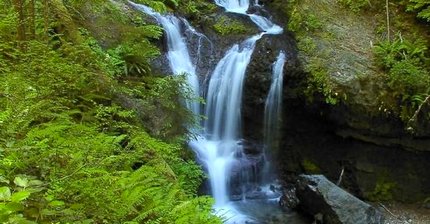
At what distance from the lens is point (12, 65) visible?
4090mm

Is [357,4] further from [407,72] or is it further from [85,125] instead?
[85,125]

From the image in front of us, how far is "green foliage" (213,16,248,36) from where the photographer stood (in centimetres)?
973

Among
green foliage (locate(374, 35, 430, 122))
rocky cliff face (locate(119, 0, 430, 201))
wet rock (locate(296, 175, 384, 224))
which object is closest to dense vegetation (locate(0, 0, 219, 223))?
wet rock (locate(296, 175, 384, 224))

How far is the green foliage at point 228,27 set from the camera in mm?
9734

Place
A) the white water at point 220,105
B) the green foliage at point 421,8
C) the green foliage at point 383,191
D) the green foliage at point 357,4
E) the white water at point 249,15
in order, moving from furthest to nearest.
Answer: the green foliage at point 357,4
the white water at point 249,15
the green foliage at point 421,8
the green foliage at point 383,191
the white water at point 220,105

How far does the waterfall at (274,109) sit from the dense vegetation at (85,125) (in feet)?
8.39

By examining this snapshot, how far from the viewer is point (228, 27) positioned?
32.2ft

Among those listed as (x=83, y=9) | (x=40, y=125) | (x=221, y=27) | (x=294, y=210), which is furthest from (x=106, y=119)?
(x=221, y=27)

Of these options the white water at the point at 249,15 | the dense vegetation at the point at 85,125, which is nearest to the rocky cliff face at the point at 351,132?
the white water at the point at 249,15

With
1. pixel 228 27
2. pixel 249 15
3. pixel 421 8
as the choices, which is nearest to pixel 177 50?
pixel 228 27

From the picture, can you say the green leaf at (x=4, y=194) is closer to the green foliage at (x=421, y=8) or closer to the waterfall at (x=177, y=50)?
the waterfall at (x=177, y=50)

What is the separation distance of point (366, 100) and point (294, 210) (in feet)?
7.84

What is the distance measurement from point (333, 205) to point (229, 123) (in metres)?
2.61

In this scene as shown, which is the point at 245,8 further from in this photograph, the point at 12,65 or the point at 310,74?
the point at 12,65
